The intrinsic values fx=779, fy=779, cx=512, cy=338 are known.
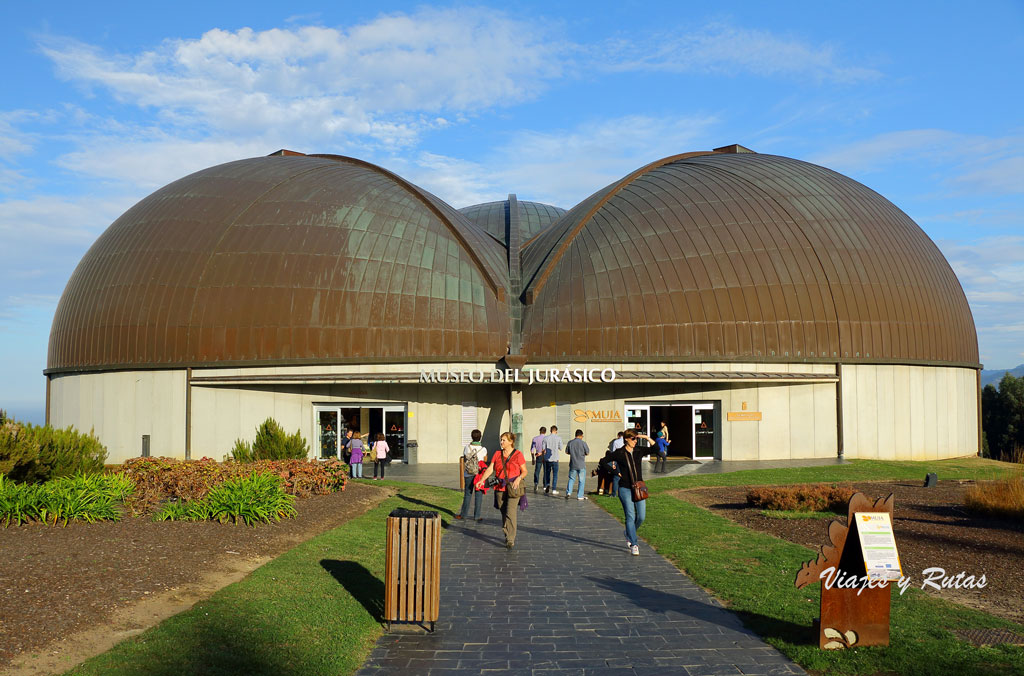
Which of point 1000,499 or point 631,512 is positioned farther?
point 1000,499

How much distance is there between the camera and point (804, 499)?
17.9m

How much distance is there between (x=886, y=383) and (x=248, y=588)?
30091 mm

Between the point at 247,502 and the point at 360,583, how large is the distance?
15.8 ft

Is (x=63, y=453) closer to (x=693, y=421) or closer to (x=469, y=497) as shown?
(x=469, y=497)

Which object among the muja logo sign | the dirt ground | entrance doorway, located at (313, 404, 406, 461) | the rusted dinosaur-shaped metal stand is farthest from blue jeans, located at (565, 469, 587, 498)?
entrance doorway, located at (313, 404, 406, 461)

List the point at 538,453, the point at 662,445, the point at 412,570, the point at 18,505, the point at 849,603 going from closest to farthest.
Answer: the point at 849,603 → the point at 412,570 → the point at 18,505 → the point at 538,453 → the point at 662,445

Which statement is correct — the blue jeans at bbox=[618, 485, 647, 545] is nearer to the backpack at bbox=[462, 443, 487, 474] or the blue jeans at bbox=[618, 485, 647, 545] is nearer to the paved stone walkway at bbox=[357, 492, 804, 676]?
the paved stone walkway at bbox=[357, 492, 804, 676]

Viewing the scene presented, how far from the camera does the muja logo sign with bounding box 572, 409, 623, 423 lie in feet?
109

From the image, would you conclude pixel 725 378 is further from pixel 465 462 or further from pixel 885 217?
pixel 465 462

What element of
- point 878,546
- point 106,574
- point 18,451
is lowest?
point 106,574

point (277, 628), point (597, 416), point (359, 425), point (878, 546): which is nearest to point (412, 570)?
point (277, 628)

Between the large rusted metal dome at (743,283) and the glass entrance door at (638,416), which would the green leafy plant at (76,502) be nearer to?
the large rusted metal dome at (743,283)

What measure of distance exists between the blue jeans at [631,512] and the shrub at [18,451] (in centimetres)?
1161

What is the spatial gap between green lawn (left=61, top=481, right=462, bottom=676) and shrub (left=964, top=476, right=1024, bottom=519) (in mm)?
12422
